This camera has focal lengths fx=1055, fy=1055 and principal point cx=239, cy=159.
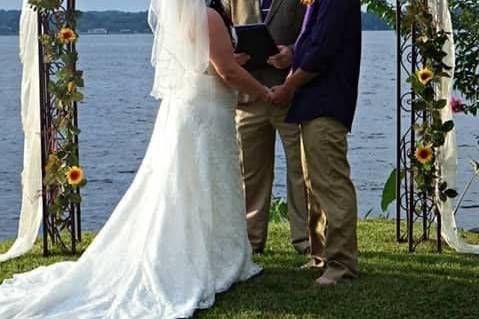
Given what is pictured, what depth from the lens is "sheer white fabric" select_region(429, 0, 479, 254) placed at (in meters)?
6.46

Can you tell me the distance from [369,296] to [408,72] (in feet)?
5.98

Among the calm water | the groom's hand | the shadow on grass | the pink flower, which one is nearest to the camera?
the shadow on grass

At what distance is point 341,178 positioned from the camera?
545 centimetres

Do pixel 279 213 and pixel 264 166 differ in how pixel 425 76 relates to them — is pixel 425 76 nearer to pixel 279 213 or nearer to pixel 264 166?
pixel 264 166

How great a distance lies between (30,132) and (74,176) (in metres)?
0.43

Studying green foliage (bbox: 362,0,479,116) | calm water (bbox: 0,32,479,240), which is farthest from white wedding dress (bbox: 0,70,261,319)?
calm water (bbox: 0,32,479,240)

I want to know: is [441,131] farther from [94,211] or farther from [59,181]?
[94,211]

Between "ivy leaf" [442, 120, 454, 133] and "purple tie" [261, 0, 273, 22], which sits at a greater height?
"purple tie" [261, 0, 273, 22]

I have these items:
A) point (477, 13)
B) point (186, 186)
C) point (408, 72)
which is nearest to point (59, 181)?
point (186, 186)

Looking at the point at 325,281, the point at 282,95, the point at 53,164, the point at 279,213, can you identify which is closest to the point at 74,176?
the point at 53,164

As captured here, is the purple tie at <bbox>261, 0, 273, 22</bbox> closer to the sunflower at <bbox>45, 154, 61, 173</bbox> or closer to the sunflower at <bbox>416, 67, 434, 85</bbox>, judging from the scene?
the sunflower at <bbox>416, 67, 434, 85</bbox>

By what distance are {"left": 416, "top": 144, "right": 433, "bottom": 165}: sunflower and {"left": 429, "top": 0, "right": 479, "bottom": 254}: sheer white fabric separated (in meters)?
0.13

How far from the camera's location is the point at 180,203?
17.9 feet

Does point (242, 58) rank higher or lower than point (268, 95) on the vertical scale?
higher
